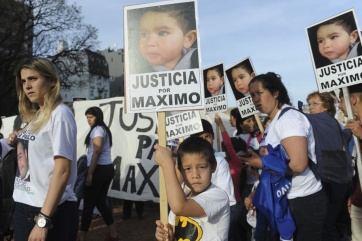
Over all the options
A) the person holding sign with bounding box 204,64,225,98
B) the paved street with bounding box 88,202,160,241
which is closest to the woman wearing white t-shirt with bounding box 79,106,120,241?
the paved street with bounding box 88,202,160,241

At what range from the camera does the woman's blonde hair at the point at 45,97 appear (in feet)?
7.39

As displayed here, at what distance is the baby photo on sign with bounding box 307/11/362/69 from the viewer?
12.9ft

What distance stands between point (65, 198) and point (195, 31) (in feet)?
4.55

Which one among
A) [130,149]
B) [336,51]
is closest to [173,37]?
[336,51]

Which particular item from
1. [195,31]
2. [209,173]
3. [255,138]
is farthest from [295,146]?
[255,138]

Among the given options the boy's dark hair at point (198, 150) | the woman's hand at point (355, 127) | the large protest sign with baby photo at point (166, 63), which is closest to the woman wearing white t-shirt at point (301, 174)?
the boy's dark hair at point (198, 150)

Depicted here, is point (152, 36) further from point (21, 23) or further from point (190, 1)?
point (21, 23)

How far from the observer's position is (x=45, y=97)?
2.33m

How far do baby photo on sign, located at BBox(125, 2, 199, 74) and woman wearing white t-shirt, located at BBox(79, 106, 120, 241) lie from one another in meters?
2.83

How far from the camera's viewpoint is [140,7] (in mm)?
2818

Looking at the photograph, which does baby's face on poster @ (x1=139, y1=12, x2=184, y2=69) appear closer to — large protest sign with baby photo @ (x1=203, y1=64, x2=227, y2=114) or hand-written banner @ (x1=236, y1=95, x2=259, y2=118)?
hand-written banner @ (x1=236, y1=95, x2=259, y2=118)

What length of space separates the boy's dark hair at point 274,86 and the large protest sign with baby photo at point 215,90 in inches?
137

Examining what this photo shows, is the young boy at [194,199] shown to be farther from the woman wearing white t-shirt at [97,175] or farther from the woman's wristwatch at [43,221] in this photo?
the woman wearing white t-shirt at [97,175]

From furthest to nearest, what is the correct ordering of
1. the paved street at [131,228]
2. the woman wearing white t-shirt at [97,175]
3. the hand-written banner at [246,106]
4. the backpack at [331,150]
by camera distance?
the paved street at [131,228] < the hand-written banner at [246,106] < the woman wearing white t-shirt at [97,175] < the backpack at [331,150]
